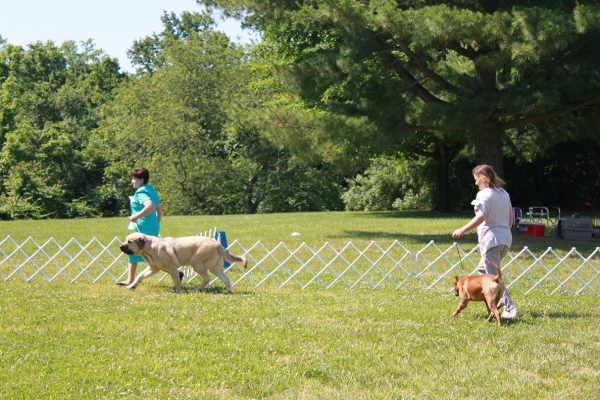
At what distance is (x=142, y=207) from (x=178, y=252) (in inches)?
36.1

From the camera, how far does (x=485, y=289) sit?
7.42 meters

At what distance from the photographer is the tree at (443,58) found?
1325 centimetres

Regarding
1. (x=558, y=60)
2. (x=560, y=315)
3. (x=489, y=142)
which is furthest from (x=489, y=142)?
(x=560, y=315)

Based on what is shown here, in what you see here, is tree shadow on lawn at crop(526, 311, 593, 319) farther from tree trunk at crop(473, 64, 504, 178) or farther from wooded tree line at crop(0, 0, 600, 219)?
tree trunk at crop(473, 64, 504, 178)

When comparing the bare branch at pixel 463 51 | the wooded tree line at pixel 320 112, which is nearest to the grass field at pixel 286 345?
the wooded tree line at pixel 320 112

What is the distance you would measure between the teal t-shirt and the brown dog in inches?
169

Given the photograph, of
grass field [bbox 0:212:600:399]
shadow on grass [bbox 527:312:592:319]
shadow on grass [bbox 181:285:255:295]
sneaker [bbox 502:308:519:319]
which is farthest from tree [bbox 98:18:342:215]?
sneaker [bbox 502:308:519:319]

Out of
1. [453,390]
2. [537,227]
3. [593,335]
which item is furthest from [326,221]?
[453,390]

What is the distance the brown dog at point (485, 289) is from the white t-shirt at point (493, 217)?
0.28m

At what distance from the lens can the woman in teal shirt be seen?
959 cm

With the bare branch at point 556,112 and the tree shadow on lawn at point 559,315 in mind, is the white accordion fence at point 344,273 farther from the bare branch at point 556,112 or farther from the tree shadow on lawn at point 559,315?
the bare branch at point 556,112

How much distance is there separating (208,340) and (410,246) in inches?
376

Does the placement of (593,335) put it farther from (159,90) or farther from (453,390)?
(159,90)

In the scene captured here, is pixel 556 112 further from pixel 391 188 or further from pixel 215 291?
pixel 391 188
